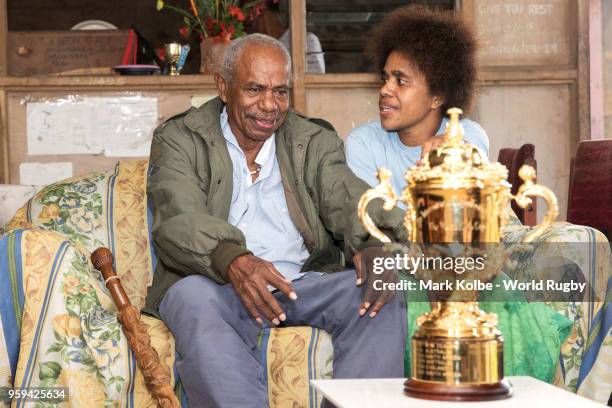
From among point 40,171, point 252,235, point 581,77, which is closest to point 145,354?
point 252,235

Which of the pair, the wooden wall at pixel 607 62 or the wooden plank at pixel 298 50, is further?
the wooden wall at pixel 607 62

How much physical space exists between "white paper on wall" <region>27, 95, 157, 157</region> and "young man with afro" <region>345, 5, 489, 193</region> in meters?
1.42

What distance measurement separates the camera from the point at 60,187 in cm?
326

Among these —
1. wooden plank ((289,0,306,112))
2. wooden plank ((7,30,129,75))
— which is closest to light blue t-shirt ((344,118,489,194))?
wooden plank ((289,0,306,112))

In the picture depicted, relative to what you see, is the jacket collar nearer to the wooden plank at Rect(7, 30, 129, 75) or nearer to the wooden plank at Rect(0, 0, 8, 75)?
the wooden plank at Rect(0, 0, 8, 75)

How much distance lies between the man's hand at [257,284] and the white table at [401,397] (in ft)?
A: 2.40

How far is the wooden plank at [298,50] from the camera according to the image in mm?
4750

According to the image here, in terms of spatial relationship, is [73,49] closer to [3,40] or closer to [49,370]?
[3,40]

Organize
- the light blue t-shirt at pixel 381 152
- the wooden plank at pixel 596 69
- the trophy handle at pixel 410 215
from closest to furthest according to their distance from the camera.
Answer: the trophy handle at pixel 410 215 → the light blue t-shirt at pixel 381 152 → the wooden plank at pixel 596 69

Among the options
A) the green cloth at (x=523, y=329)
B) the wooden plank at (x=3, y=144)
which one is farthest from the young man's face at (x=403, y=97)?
the wooden plank at (x=3, y=144)

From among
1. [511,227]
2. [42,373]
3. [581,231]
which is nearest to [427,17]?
[511,227]

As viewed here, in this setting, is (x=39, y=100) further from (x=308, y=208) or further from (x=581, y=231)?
(x=581, y=231)

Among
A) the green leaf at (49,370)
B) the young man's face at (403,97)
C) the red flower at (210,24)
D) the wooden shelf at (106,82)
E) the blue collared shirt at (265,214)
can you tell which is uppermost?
the red flower at (210,24)

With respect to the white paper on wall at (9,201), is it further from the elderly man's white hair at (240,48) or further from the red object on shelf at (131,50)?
the red object on shelf at (131,50)
